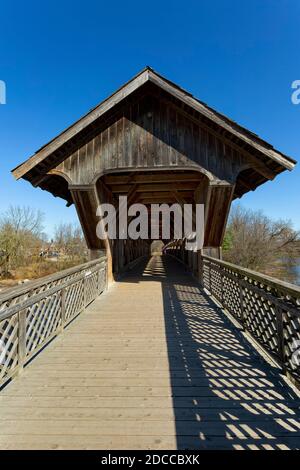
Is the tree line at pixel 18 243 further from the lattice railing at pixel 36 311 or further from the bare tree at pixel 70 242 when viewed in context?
the lattice railing at pixel 36 311

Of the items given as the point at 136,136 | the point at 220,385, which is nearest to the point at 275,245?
the point at 136,136

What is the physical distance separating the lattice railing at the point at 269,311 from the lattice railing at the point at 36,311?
129 inches

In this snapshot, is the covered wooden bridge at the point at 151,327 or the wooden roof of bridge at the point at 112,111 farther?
the wooden roof of bridge at the point at 112,111

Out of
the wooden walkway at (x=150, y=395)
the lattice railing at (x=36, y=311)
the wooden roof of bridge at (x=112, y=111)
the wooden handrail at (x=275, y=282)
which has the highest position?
the wooden roof of bridge at (x=112, y=111)


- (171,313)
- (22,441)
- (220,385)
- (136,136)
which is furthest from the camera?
(136,136)

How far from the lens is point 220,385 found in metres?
2.76

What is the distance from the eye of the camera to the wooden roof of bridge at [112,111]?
6.09 meters

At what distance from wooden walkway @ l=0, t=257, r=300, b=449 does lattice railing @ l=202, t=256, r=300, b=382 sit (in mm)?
267

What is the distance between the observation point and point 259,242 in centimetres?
2823

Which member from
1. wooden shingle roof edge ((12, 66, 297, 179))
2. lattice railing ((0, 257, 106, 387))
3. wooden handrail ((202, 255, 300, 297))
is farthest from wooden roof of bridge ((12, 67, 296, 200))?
wooden handrail ((202, 255, 300, 297))

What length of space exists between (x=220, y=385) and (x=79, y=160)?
6.28 meters

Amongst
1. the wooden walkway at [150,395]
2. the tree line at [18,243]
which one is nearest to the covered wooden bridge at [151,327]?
the wooden walkway at [150,395]
